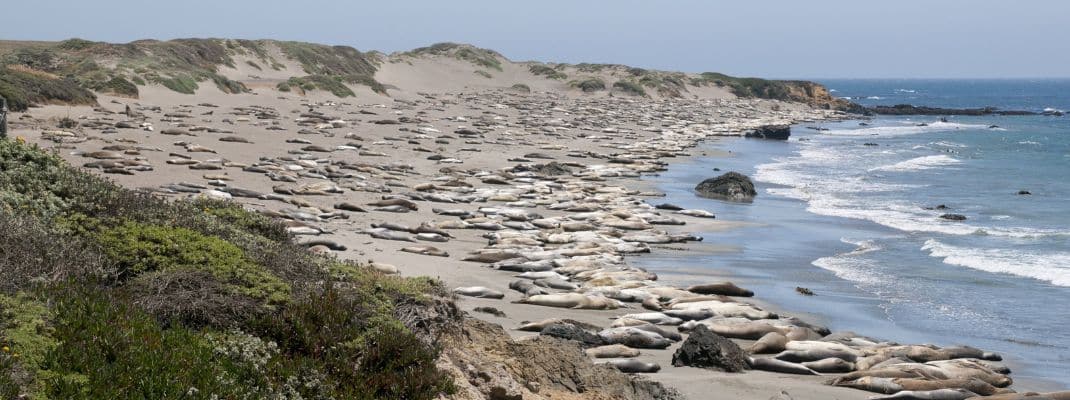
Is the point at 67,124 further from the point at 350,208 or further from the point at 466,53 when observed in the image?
the point at 466,53

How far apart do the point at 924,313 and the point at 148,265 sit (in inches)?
360

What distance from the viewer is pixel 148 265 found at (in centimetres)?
668

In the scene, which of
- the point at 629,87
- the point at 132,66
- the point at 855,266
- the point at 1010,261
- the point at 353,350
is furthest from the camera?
the point at 629,87

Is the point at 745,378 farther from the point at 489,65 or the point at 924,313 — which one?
the point at 489,65

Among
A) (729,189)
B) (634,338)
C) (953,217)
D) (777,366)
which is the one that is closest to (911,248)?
(953,217)

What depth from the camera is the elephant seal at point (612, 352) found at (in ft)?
28.5

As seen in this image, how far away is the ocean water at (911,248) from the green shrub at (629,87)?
40.1 metres

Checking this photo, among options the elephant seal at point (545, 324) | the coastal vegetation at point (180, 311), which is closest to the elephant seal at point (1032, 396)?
the elephant seal at point (545, 324)

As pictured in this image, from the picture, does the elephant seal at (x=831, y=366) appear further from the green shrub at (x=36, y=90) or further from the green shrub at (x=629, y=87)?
the green shrub at (x=629, y=87)

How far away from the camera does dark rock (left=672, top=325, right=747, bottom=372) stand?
8688 mm

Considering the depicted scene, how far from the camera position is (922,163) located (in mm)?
36719

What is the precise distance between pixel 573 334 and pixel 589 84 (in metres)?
70.3

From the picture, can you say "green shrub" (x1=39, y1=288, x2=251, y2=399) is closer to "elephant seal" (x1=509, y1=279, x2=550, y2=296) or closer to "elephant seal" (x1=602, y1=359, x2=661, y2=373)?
"elephant seal" (x1=602, y1=359, x2=661, y2=373)

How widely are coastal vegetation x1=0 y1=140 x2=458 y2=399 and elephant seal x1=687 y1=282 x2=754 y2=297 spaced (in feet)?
16.7
